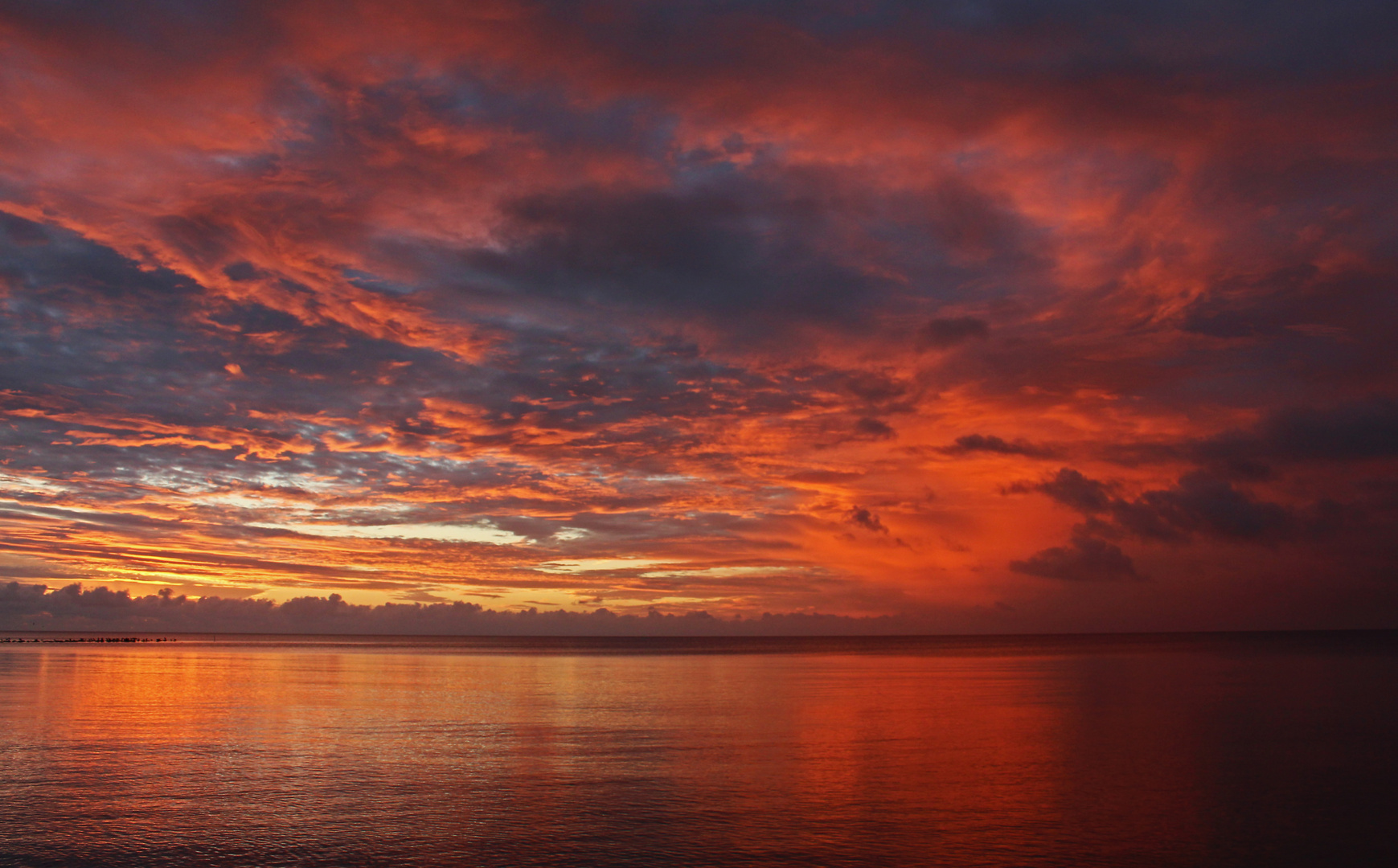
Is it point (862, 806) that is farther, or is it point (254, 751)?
point (254, 751)

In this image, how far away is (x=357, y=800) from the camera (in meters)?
30.3

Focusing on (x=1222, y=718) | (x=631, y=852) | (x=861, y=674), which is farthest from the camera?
(x=861, y=674)

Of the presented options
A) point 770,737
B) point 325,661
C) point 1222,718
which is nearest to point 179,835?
point 770,737

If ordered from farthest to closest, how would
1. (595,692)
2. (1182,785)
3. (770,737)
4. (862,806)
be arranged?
(595,692)
(770,737)
(1182,785)
(862,806)

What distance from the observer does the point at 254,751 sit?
4016cm

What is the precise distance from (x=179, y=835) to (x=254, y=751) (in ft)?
50.4

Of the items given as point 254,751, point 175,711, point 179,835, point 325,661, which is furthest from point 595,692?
point 325,661

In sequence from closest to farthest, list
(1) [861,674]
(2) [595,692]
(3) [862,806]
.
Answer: (3) [862,806], (2) [595,692], (1) [861,674]

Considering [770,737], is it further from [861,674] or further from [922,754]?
[861,674]

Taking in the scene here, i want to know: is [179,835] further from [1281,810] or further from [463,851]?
[1281,810]

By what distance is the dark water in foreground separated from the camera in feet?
83.1

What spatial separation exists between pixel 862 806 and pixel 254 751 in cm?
2692

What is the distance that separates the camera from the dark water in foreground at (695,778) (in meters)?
25.3

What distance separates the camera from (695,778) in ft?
113
